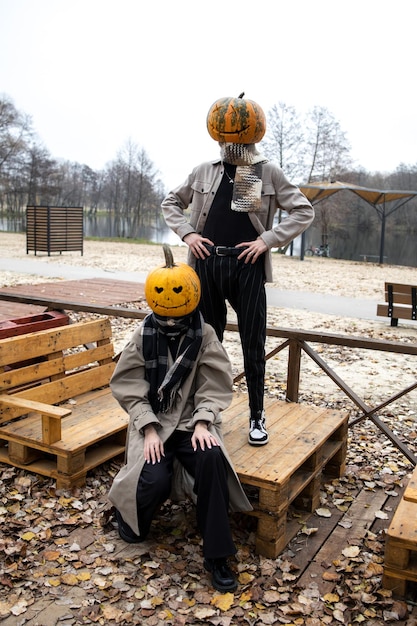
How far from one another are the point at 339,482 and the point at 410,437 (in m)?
1.20

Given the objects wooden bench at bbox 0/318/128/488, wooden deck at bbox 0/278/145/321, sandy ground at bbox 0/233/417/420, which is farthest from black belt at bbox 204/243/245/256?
wooden deck at bbox 0/278/145/321

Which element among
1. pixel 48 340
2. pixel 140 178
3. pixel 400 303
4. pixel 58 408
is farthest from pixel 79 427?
pixel 140 178

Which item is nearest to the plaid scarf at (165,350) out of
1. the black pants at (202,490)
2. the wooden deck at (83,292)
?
the black pants at (202,490)

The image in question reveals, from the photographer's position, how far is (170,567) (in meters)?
A: 3.08

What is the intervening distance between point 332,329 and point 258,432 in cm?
654

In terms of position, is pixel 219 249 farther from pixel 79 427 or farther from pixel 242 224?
pixel 79 427

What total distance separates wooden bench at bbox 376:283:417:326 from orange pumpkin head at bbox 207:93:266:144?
25.4 feet

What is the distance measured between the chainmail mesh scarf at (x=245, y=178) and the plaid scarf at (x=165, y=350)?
0.71m

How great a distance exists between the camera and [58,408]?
12.1ft

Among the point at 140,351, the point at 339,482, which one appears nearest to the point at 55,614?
the point at 140,351

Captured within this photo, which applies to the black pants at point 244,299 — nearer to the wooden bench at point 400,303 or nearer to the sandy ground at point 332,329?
the sandy ground at point 332,329

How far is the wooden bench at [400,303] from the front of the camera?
34.6 ft

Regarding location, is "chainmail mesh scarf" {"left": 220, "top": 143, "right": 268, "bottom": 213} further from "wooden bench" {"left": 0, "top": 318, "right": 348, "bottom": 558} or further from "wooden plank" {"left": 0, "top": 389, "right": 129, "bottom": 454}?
"wooden plank" {"left": 0, "top": 389, "right": 129, "bottom": 454}

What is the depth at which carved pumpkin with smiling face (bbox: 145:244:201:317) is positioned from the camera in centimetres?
317
